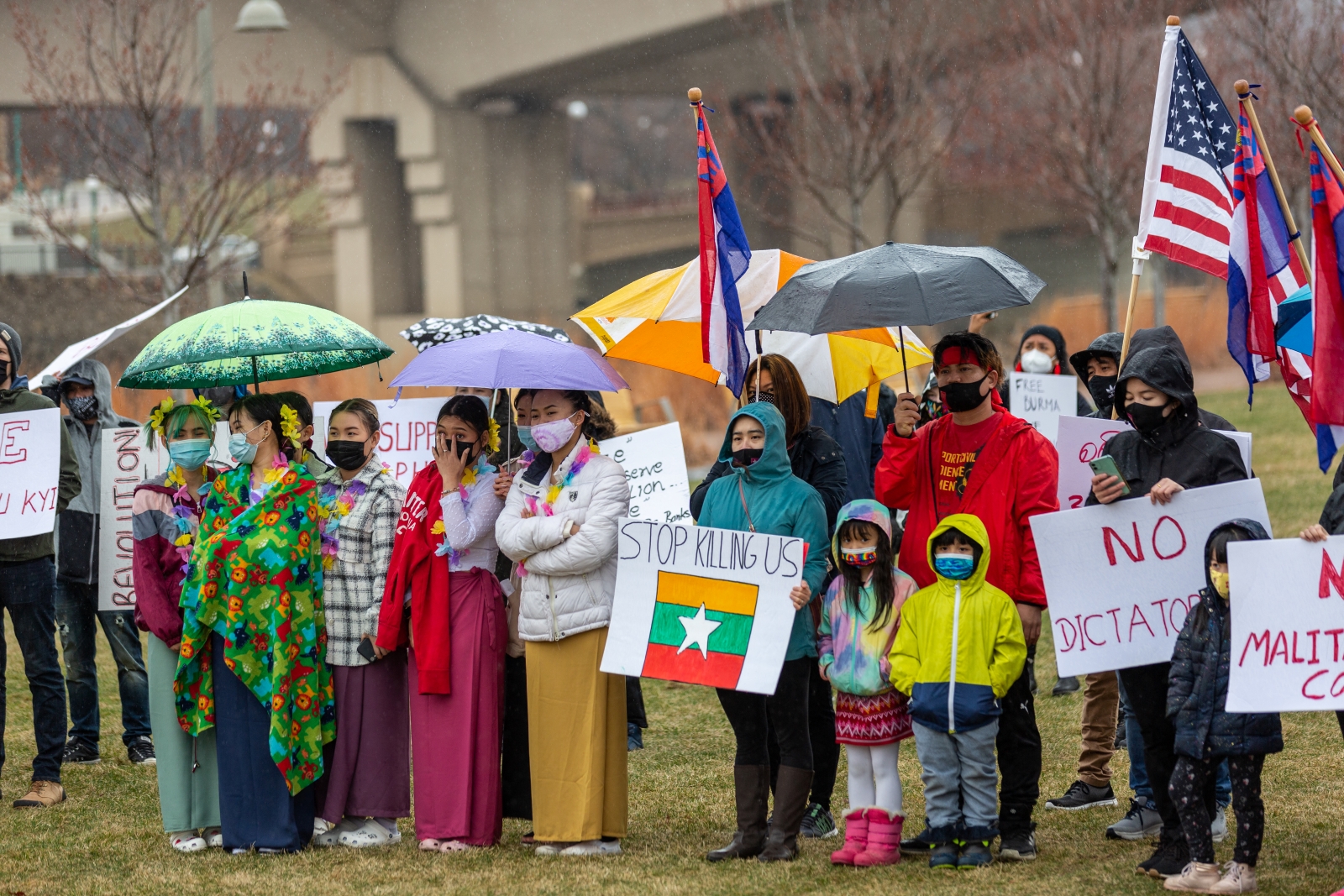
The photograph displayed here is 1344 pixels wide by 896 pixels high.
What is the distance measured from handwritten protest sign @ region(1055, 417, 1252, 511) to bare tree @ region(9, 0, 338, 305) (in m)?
10.1

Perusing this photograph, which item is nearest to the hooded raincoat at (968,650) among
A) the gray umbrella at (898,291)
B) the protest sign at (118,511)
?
the gray umbrella at (898,291)

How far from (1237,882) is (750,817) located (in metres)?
1.81

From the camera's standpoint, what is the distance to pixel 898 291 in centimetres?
598

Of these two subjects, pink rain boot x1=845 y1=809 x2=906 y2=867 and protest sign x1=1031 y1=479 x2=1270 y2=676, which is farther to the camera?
pink rain boot x1=845 y1=809 x2=906 y2=867

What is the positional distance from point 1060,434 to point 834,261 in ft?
5.28

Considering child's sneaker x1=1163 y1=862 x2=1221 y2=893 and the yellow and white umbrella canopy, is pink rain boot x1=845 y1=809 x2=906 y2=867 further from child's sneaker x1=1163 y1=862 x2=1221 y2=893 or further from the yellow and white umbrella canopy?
the yellow and white umbrella canopy

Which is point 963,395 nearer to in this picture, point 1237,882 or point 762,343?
point 762,343

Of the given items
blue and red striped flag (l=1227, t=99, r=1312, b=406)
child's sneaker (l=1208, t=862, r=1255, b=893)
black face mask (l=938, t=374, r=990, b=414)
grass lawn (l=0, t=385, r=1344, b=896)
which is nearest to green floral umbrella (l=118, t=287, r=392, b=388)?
grass lawn (l=0, t=385, r=1344, b=896)

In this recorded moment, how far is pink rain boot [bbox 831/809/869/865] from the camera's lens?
6.05 metres

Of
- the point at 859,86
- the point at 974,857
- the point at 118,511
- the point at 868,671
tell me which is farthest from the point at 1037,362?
the point at 859,86

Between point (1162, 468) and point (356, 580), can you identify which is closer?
point (1162, 468)

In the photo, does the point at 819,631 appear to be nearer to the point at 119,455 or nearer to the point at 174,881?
the point at 174,881

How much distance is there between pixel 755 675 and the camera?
604 cm

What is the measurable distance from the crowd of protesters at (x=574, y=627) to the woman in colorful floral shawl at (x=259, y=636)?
11mm
